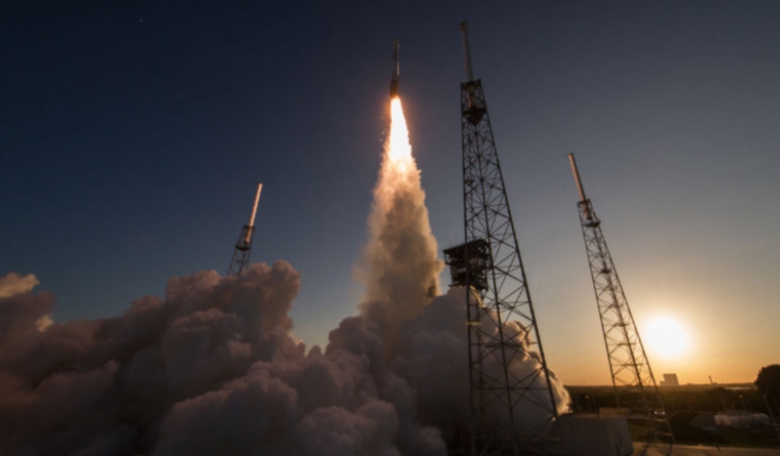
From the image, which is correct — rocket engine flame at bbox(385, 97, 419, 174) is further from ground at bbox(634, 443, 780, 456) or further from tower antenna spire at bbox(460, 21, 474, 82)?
ground at bbox(634, 443, 780, 456)

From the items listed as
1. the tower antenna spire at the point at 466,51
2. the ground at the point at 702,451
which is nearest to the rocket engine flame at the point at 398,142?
the tower antenna spire at the point at 466,51

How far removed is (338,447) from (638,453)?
30.1 m

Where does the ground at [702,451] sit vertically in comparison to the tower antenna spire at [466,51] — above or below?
below

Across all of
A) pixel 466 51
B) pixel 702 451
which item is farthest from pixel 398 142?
pixel 702 451

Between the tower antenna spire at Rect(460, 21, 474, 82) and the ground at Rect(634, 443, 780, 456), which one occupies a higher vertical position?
the tower antenna spire at Rect(460, 21, 474, 82)

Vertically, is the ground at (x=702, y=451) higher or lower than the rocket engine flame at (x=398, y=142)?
lower

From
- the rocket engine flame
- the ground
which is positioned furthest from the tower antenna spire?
the ground

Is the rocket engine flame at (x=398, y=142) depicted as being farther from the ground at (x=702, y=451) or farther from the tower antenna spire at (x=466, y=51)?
the ground at (x=702, y=451)

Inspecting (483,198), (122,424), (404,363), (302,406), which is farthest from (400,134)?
(122,424)

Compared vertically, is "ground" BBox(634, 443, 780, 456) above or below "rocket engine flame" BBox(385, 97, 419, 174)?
below

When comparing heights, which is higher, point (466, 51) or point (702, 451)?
point (466, 51)

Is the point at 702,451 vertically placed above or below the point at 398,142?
below

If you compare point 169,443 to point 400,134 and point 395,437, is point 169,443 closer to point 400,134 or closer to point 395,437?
point 395,437

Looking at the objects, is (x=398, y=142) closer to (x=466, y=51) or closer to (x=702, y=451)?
(x=466, y=51)
